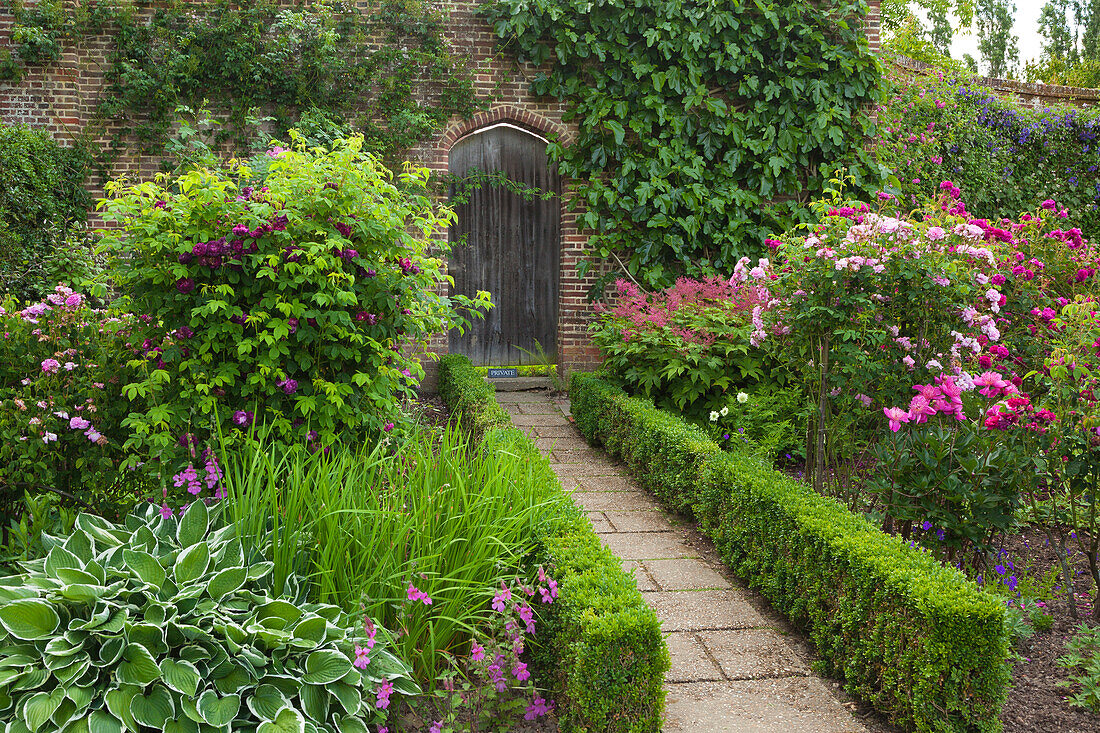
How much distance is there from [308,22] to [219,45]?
2.68 feet

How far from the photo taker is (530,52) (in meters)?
7.87

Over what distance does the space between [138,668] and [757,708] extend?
191 cm

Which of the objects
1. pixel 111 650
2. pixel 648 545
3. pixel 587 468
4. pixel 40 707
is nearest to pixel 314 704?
pixel 111 650

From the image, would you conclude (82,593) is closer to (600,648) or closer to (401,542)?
(401,542)

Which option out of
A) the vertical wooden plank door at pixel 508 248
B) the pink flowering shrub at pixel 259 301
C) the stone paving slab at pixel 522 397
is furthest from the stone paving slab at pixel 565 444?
the pink flowering shrub at pixel 259 301

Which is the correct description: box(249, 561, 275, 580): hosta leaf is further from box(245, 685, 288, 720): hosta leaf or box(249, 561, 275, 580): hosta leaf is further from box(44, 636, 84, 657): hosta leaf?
box(44, 636, 84, 657): hosta leaf

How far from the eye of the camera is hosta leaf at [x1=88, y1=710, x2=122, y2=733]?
2.17 m

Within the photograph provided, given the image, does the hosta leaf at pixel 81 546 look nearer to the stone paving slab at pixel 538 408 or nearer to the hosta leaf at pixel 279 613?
the hosta leaf at pixel 279 613

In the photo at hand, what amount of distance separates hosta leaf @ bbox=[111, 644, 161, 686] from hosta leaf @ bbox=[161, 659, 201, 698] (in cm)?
2

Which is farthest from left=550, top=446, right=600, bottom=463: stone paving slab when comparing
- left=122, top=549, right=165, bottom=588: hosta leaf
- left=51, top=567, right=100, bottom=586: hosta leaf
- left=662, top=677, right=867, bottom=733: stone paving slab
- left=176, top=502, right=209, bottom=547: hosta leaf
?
left=51, top=567, right=100, bottom=586: hosta leaf

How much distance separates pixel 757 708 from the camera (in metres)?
2.78

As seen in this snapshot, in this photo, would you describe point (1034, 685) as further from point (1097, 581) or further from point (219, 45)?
point (219, 45)

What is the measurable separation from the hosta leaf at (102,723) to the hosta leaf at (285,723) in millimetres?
363

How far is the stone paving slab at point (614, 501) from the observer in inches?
192
